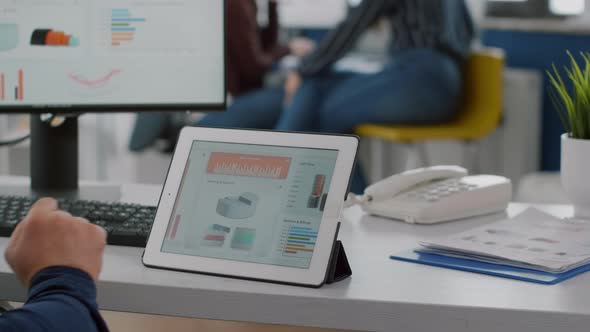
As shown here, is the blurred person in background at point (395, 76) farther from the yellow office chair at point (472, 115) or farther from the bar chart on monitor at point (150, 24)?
the bar chart on monitor at point (150, 24)

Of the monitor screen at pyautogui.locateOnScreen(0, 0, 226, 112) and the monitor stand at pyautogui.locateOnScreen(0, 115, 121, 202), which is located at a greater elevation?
the monitor screen at pyautogui.locateOnScreen(0, 0, 226, 112)

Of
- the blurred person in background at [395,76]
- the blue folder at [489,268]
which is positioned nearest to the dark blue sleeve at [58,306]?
the blue folder at [489,268]

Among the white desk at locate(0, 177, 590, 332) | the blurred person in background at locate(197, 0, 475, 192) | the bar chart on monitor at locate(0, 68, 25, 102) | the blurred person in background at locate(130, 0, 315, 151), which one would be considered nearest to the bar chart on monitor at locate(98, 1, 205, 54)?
the bar chart on monitor at locate(0, 68, 25, 102)

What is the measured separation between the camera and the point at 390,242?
1.25 meters

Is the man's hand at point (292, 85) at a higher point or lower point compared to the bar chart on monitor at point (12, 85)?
lower

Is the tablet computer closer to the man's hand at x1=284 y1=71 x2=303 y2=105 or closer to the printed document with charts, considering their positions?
the printed document with charts

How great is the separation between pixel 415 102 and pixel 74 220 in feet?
8.11

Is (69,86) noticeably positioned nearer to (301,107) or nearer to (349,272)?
(349,272)

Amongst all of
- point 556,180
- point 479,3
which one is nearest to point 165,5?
point 556,180

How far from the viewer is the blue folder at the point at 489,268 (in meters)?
1.06

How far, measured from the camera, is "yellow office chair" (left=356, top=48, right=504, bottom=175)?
131 inches

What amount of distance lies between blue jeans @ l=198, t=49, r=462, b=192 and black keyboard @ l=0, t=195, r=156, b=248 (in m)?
1.96

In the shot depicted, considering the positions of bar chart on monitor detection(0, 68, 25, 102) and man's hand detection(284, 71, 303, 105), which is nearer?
bar chart on monitor detection(0, 68, 25, 102)

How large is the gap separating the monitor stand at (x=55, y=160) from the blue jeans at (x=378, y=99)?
175 cm
